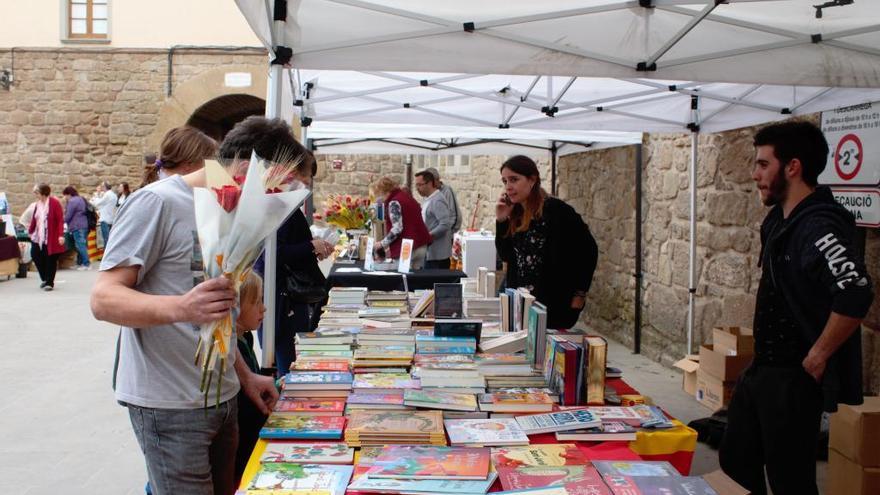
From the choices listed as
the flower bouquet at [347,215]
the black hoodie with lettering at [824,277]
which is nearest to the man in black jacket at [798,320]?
the black hoodie with lettering at [824,277]

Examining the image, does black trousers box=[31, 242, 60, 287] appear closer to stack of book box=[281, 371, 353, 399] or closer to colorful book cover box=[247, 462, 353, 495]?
stack of book box=[281, 371, 353, 399]

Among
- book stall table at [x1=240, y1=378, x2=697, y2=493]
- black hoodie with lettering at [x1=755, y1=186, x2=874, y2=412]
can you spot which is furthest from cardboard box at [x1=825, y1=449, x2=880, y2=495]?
book stall table at [x1=240, y1=378, x2=697, y2=493]

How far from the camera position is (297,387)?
8.53 ft

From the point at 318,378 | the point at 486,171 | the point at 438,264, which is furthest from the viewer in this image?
the point at 486,171

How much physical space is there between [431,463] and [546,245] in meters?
2.50

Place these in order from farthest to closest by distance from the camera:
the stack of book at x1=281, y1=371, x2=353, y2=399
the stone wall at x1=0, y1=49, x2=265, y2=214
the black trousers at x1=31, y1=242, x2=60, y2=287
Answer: the stone wall at x1=0, y1=49, x2=265, y2=214 < the black trousers at x1=31, y1=242, x2=60, y2=287 < the stack of book at x1=281, y1=371, x2=353, y2=399

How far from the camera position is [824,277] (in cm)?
251

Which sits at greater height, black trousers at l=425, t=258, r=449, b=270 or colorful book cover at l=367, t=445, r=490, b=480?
black trousers at l=425, t=258, r=449, b=270

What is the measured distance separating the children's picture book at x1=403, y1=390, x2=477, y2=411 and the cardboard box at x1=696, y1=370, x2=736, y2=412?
2.92m

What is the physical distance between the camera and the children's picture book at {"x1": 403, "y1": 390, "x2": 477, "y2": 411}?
2430 millimetres

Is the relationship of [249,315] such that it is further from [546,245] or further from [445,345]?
[546,245]

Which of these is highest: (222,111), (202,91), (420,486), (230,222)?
(202,91)

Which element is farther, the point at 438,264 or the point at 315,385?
the point at 438,264

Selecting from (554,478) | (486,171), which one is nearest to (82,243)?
(486,171)
